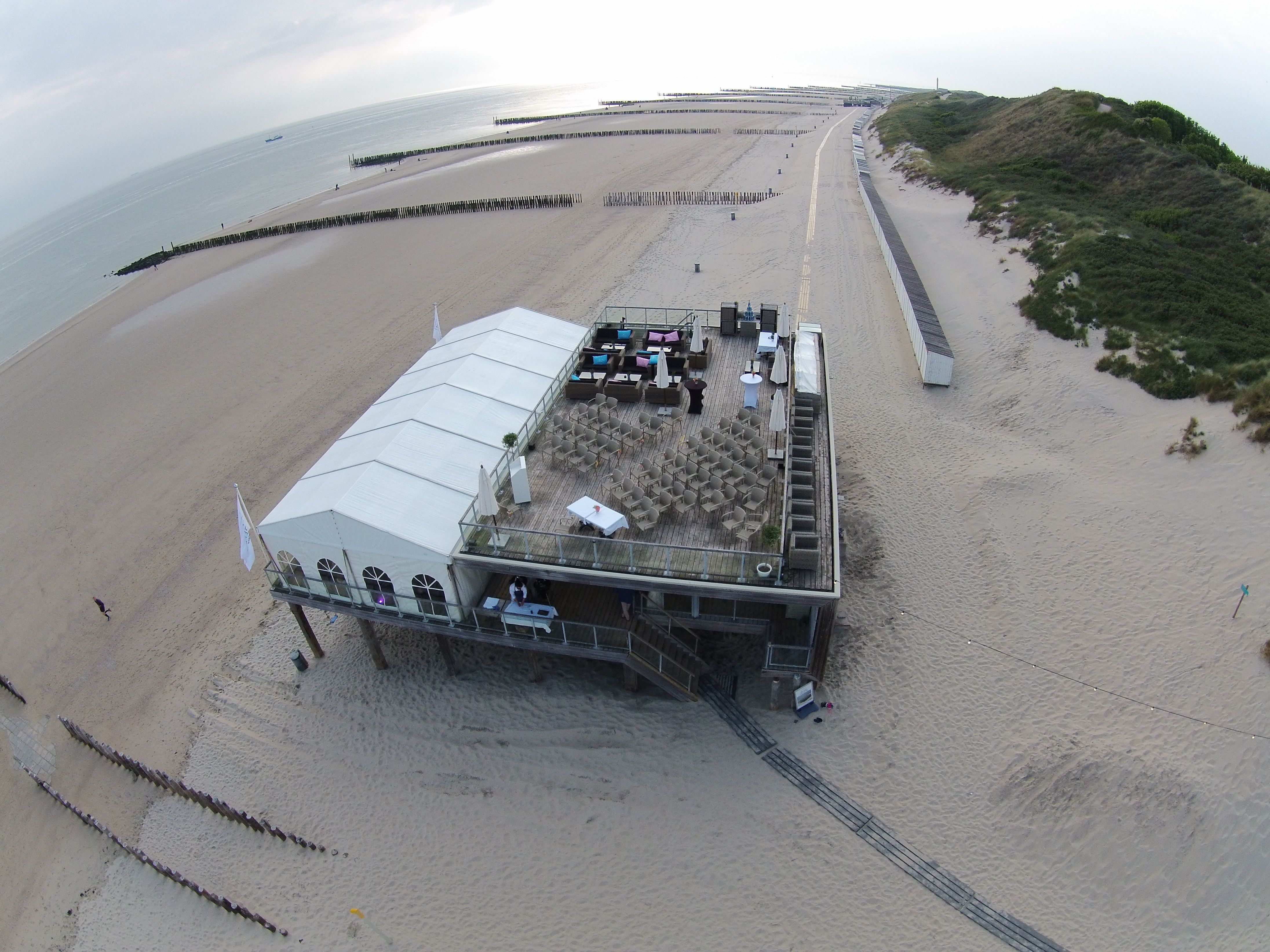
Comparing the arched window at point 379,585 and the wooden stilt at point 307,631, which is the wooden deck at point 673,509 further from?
the wooden stilt at point 307,631

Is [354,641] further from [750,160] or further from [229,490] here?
[750,160]

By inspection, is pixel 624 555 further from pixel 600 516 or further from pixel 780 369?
pixel 780 369

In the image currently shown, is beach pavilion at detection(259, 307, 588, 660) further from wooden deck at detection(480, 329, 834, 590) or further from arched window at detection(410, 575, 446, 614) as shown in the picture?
wooden deck at detection(480, 329, 834, 590)

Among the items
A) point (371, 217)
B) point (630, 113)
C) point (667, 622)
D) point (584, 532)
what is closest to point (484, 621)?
point (584, 532)

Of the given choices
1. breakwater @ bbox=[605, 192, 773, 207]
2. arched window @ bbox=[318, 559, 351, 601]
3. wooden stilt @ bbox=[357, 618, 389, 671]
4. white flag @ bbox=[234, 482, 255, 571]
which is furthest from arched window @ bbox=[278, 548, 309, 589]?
breakwater @ bbox=[605, 192, 773, 207]

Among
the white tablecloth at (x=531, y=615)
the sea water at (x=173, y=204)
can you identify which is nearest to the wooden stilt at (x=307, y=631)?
the white tablecloth at (x=531, y=615)

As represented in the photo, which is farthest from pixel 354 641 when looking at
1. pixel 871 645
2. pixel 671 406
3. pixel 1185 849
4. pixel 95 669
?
pixel 1185 849
